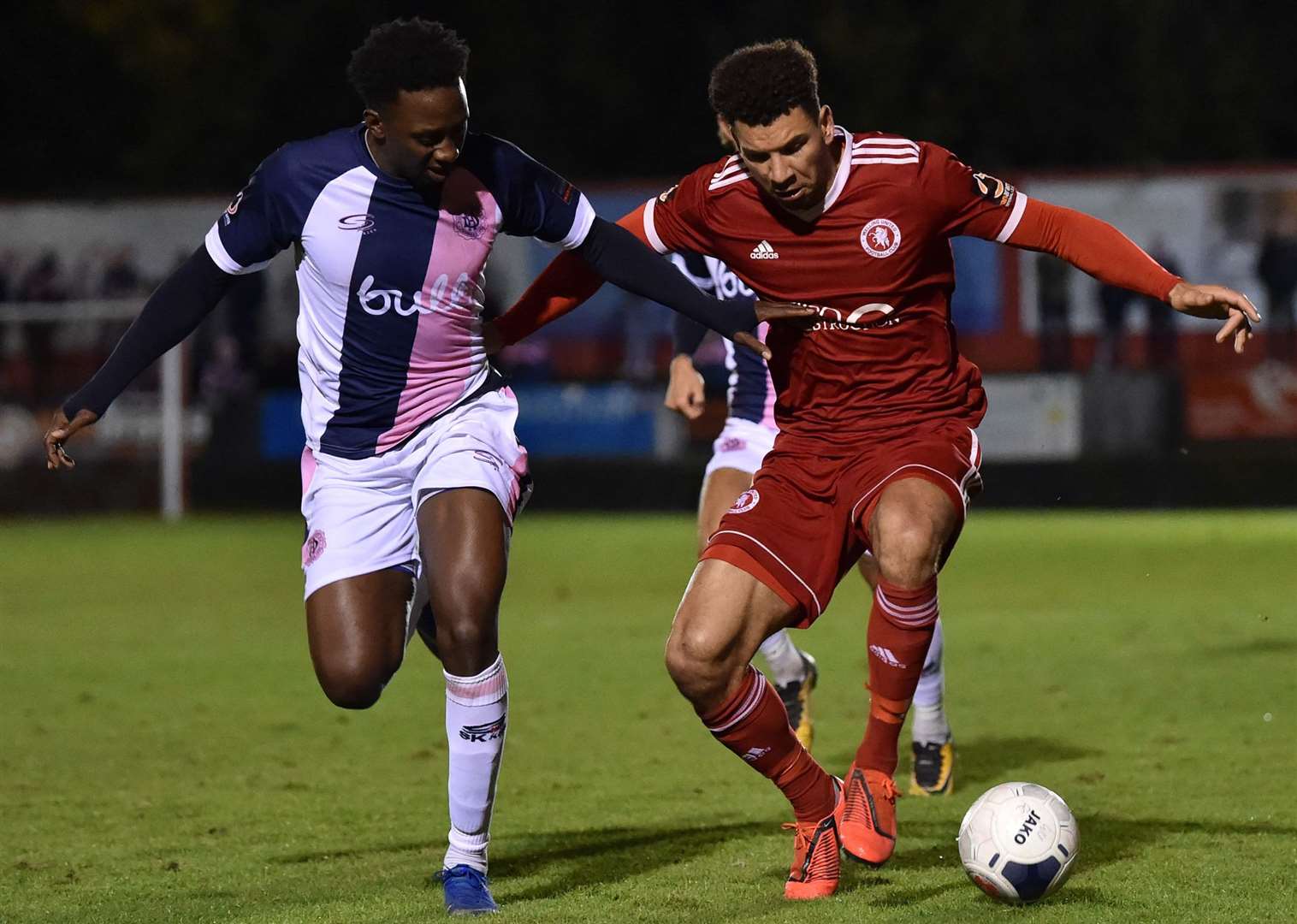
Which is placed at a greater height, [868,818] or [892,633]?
[892,633]

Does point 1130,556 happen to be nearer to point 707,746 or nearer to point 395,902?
point 707,746

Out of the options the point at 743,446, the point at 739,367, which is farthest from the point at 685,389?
the point at 739,367

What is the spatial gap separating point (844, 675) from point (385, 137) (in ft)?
16.4

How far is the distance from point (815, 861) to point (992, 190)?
175 cm

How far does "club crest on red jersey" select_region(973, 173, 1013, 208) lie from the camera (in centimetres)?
505

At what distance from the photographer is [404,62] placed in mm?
4664

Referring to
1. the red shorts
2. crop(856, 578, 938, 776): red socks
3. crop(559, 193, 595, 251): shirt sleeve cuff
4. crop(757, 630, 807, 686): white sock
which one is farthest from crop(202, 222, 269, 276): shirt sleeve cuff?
crop(757, 630, 807, 686): white sock

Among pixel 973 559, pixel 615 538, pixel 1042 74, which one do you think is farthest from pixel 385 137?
pixel 1042 74

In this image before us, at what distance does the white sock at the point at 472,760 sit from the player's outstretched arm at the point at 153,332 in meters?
1.12

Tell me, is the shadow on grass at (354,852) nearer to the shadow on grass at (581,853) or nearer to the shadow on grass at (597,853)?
the shadow on grass at (581,853)

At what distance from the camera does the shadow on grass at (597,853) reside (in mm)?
4973

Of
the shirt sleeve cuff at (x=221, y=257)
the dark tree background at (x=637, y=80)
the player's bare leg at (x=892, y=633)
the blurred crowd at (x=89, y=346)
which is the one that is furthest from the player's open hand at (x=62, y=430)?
the dark tree background at (x=637, y=80)

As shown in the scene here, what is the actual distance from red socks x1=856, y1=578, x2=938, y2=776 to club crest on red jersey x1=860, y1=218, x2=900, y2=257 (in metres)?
0.83

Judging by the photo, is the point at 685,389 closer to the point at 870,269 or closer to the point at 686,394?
the point at 686,394
